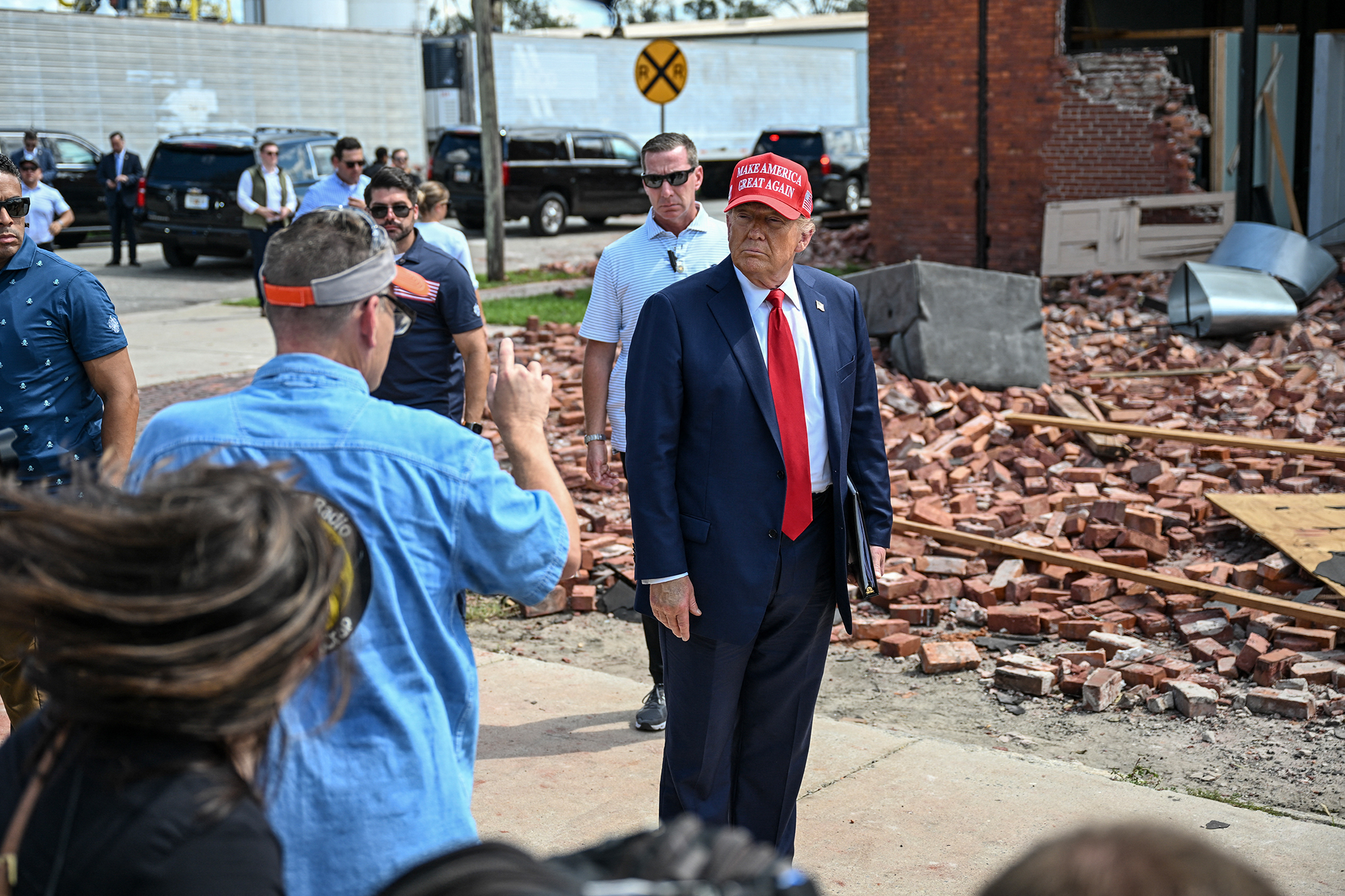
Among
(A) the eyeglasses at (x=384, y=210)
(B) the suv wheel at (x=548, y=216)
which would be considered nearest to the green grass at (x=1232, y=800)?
(A) the eyeglasses at (x=384, y=210)

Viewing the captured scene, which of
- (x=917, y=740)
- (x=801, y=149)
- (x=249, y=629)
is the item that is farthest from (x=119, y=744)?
(x=801, y=149)

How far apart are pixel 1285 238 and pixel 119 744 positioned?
14351mm

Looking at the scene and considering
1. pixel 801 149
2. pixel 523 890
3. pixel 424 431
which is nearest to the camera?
pixel 523 890

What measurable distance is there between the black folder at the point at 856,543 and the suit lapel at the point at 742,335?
283 millimetres

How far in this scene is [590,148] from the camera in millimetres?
25016

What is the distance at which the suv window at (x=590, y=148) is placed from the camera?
2486 centimetres

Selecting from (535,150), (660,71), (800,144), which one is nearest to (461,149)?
(535,150)

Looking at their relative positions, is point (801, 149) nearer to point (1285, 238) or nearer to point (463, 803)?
point (1285, 238)

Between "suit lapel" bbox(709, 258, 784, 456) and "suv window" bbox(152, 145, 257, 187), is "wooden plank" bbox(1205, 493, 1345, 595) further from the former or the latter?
"suv window" bbox(152, 145, 257, 187)

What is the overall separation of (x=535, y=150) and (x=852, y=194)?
7610mm

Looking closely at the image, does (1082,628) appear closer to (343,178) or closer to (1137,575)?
(1137,575)

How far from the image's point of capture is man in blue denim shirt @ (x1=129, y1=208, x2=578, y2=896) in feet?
6.41

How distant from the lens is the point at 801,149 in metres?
27.3

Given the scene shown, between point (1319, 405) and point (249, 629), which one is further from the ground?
point (249, 629)
